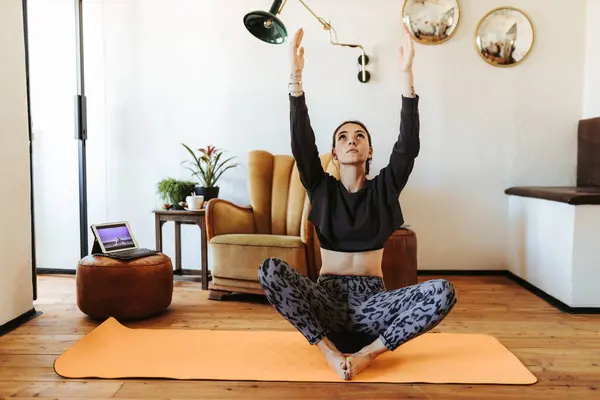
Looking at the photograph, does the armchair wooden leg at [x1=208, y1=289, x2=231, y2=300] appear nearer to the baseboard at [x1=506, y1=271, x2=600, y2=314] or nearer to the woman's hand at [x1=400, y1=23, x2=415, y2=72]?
the woman's hand at [x1=400, y1=23, x2=415, y2=72]

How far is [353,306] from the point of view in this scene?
6.56ft

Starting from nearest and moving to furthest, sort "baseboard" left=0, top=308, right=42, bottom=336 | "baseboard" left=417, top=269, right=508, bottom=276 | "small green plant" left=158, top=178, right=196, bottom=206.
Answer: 1. "baseboard" left=0, top=308, right=42, bottom=336
2. "small green plant" left=158, top=178, right=196, bottom=206
3. "baseboard" left=417, top=269, right=508, bottom=276

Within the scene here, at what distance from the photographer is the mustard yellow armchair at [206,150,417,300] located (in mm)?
3082

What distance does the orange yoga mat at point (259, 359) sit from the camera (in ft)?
6.33

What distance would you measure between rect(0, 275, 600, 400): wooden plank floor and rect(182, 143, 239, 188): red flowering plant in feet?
2.59

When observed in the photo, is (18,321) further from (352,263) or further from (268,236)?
(352,263)

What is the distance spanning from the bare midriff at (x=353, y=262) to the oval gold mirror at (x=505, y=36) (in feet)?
8.09

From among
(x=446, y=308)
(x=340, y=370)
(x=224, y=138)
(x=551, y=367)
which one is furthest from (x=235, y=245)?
(x=551, y=367)

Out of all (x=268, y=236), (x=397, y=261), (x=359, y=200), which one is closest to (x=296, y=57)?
(x=359, y=200)

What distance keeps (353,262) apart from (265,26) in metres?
1.50

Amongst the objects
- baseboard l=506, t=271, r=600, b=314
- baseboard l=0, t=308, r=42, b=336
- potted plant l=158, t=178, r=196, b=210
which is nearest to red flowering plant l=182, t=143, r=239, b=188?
potted plant l=158, t=178, r=196, b=210

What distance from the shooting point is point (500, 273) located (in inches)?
155

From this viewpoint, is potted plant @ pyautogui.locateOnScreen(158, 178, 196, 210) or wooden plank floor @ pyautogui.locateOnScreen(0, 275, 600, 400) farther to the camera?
potted plant @ pyautogui.locateOnScreen(158, 178, 196, 210)

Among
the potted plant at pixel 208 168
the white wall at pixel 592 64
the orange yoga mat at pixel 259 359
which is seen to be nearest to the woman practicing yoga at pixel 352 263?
the orange yoga mat at pixel 259 359
